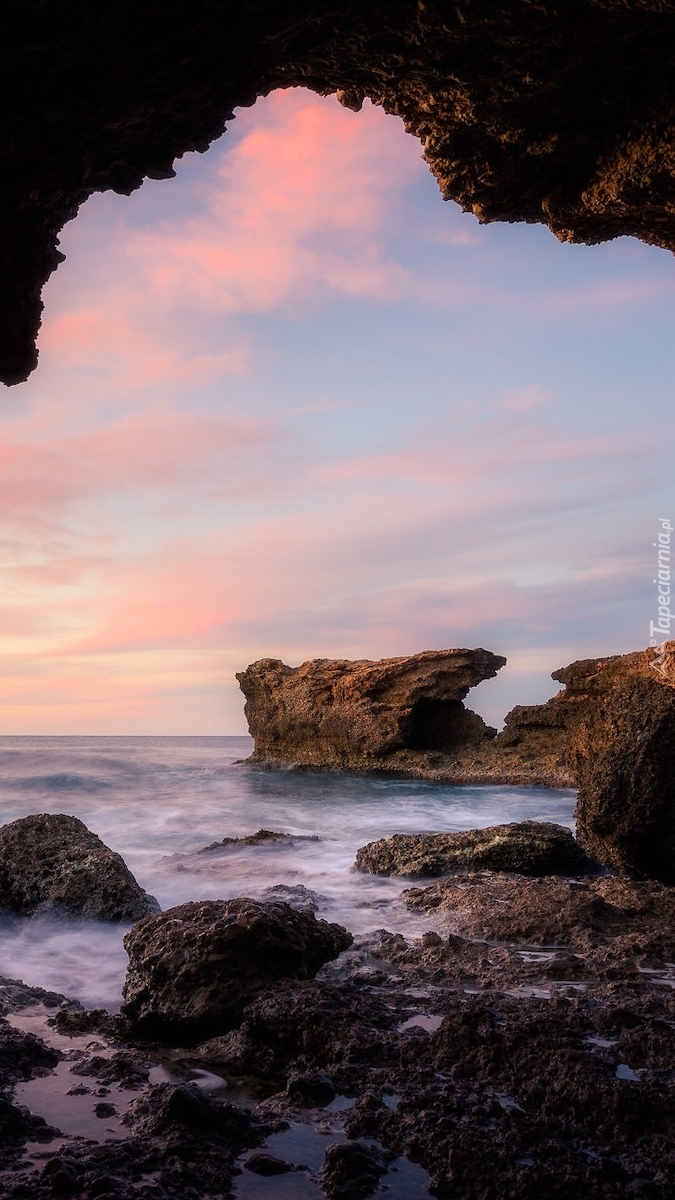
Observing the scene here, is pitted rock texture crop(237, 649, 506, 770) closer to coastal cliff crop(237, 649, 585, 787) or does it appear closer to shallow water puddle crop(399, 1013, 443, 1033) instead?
coastal cliff crop(237, 649, 585, 787)

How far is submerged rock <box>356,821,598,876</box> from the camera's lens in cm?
725

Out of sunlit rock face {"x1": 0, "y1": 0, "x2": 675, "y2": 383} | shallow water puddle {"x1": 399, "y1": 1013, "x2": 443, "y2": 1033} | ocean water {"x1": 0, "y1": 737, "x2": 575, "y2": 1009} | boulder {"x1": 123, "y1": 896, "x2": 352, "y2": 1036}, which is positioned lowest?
ocean water {"x1": 0, "y1": 737, "x2": 575, "y2": 1009}

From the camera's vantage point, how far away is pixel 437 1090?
2.81m

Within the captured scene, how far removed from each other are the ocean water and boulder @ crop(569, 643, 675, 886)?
179 cm

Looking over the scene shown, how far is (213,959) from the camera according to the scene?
12.4 feet

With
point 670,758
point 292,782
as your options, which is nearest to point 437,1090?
point 670,758

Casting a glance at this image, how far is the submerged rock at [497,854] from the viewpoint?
725 cm

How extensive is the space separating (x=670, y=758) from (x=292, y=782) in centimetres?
1824

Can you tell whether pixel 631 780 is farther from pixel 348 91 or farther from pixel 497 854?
pixel 348 91

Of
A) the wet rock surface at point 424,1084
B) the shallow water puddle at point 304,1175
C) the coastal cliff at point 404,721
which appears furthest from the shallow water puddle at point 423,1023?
the coastal cliff at point 404,721

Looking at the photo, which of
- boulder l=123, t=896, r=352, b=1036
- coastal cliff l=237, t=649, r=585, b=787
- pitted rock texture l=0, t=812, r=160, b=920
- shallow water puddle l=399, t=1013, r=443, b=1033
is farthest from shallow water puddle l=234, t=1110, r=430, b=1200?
coastal cliff l=237, t=649, r=585, b=787

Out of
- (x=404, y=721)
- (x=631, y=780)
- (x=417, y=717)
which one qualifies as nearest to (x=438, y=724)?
(x=417, y=717)

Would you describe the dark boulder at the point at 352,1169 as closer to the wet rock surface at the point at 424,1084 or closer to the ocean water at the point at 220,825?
the wet rock surface at the point at 424,1084

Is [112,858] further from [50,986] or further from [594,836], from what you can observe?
[594,836]
